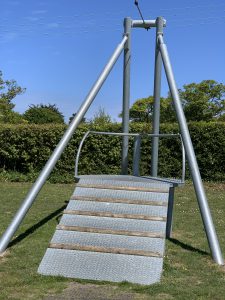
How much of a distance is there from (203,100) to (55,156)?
47007mm

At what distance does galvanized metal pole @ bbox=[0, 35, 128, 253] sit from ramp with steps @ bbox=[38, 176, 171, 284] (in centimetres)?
52

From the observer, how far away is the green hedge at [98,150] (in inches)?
546

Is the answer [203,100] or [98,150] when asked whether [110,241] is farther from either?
[203,100]

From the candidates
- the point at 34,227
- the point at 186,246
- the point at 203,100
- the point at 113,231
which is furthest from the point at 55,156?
the point at 203,100

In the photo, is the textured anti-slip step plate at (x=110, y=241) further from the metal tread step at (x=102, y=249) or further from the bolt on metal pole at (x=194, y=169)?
the bolt on metal pole at (x=194, y=169)

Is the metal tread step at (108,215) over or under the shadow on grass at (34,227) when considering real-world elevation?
over

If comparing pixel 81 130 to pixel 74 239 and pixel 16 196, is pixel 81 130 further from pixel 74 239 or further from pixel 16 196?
pixel 74 239

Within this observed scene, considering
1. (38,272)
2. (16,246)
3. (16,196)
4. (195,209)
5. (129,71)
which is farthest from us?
(16,196)

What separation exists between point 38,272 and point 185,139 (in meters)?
2.77

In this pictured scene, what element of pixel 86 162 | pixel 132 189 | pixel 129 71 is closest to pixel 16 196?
pixel 86 162

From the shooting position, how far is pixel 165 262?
550cm

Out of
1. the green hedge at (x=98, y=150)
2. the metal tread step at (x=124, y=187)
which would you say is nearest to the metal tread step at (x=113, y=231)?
the metal tread step at (x=124, y=187)

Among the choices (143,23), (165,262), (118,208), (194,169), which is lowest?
(165,262)

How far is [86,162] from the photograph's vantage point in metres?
14.3
